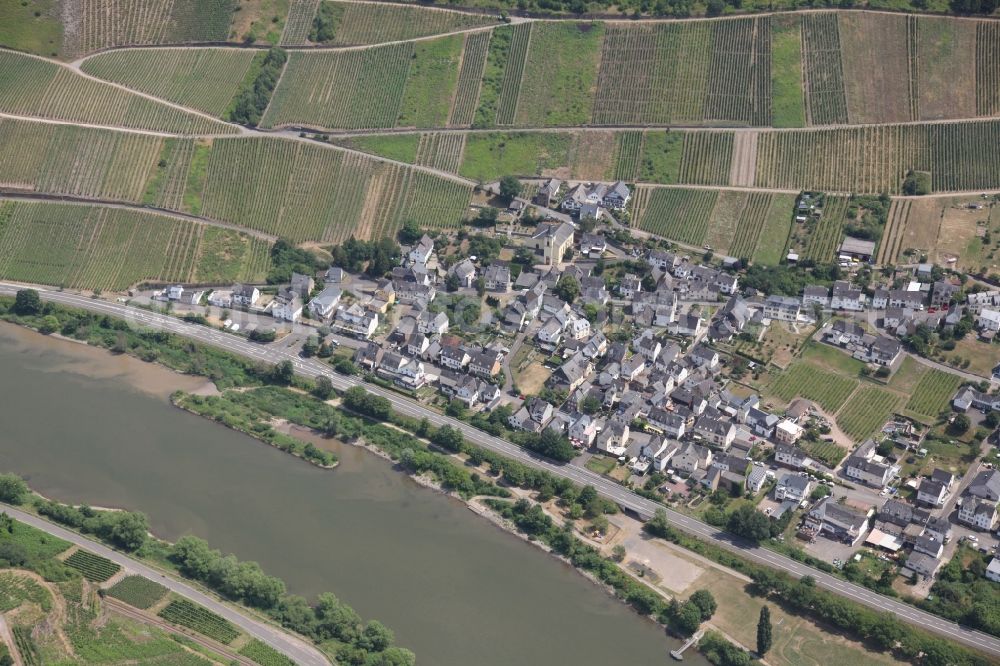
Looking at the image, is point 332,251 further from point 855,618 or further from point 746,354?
point 855,618

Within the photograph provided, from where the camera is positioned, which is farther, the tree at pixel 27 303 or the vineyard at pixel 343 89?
the vineyard at pixel 343 89

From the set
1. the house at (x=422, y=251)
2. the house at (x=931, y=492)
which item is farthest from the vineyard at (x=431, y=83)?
the house at (x=931, y=492)

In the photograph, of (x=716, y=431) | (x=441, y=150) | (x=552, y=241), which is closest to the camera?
(x=716, y=431)

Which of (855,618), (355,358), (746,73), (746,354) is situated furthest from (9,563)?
(746,73)

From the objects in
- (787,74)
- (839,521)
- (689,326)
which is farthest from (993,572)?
(787,74)

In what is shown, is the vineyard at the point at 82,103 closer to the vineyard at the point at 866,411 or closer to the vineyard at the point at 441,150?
the vineyard at the point at 441,150

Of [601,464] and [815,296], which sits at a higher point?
[815,296]

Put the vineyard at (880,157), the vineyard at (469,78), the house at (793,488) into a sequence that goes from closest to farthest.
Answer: the house at (793,488) < the vineyard at (880,157) < the vineyard at (469,78)

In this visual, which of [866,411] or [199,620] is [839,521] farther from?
[199,620]
